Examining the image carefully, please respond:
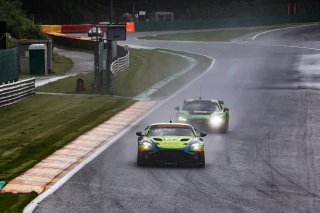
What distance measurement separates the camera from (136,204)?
18.0 metres

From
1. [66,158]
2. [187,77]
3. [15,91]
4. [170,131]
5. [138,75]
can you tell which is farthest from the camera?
[138,75]

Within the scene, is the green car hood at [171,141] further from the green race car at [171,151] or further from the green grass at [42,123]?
the green grass at [42,123]

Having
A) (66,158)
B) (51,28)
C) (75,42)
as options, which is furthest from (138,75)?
(51,28)

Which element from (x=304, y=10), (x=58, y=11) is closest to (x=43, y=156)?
(x=58, y=11)

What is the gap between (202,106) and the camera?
99.7ft

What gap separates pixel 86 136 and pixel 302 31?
7654 centimetres

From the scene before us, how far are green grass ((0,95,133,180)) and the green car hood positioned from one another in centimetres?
410

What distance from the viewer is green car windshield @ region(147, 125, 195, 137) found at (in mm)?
23641

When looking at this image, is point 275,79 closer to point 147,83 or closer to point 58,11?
point 147,83

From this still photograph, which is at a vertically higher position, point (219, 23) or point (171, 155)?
point (219, 23)

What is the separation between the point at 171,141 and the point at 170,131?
1022 mm

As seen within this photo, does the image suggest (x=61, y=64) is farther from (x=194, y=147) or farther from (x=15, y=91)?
(x=194, y=147)

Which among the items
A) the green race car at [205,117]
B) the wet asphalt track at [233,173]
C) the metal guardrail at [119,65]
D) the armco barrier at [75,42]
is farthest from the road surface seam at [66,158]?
the armco barrier at [75,42]

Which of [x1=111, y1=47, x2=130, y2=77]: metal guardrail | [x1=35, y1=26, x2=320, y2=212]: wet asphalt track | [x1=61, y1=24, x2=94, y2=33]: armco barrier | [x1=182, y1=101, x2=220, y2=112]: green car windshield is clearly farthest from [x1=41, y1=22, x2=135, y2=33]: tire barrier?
[x1=182, y1=101, x2=220, y2=112]: green car windshield
